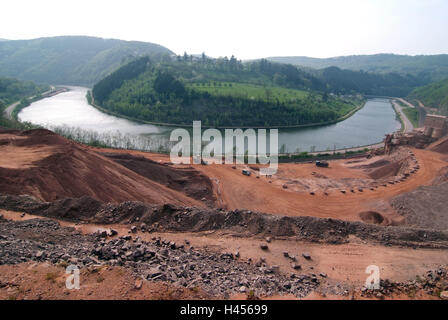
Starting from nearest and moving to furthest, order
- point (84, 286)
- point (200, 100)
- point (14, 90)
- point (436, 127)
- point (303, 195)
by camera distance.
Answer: point (84, 286)
point (303, 195)
point (436, 127)
point (200, 100)
point (14, 90)

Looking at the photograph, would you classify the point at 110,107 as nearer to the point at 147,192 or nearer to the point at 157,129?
the point at 157,129

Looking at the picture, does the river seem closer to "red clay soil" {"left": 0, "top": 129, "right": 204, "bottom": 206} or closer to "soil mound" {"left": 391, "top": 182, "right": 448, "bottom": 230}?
"soil mound" {"left": 391, "top": 182, "right": 448, "bottom": 230}

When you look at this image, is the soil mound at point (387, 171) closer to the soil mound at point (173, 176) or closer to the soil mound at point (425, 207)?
the soil mound at point (425, 207)

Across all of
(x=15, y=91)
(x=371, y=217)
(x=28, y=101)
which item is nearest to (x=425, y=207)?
(x=371, y=217)

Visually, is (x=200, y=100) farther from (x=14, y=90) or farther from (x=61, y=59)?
(x=61, y=59)

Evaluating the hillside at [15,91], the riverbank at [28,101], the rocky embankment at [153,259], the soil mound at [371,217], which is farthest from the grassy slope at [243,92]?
the rocky embankment at [153,259]

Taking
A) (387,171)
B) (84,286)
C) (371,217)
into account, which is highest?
(84,286)
